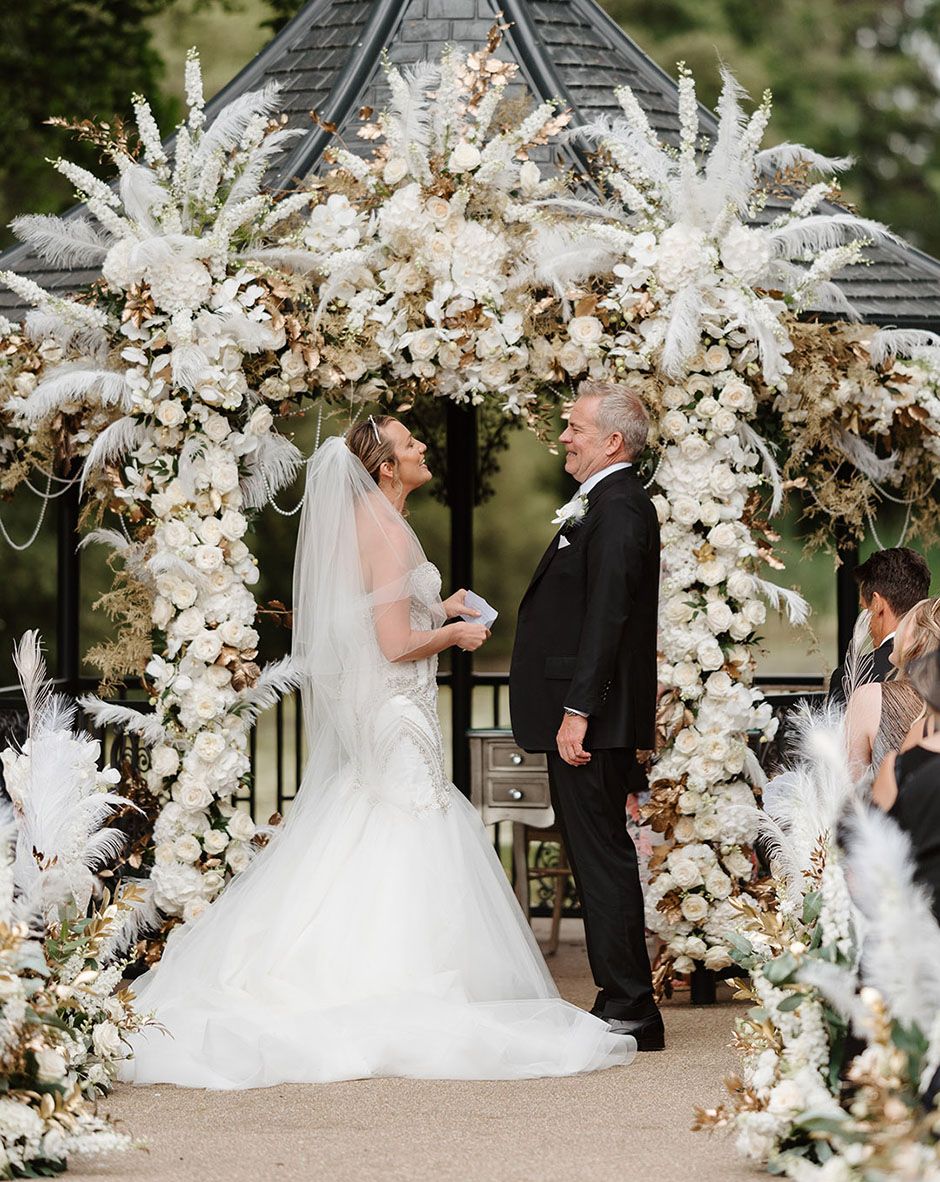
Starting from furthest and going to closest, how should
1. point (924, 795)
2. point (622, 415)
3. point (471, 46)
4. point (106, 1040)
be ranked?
point (471, 46)
point (622, 415)
point (106, 1040)
point (924, 795)

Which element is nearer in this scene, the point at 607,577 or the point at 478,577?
the point at 607,577

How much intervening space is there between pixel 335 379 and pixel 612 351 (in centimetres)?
105

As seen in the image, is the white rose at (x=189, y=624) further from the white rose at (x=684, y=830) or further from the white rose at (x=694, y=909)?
the white rose at (x=694, y=909)

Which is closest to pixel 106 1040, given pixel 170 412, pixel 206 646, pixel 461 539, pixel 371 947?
pixel 371 947

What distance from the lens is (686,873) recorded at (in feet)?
22.0

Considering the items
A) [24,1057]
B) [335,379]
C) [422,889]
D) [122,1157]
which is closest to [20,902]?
[24,1057]

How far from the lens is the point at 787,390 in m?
6.88

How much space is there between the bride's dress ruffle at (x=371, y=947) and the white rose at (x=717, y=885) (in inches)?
34.0

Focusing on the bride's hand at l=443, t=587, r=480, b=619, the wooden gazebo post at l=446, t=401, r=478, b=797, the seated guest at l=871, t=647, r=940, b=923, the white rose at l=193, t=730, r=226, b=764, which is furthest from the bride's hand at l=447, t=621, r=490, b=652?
the seated guest at l=871, t=647, r=940, b=923

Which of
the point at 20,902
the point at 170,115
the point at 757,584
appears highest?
the point at 170,115

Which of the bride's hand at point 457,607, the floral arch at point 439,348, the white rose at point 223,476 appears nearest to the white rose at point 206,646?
the floral arch at point 439,348

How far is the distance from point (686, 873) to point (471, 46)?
374 cm

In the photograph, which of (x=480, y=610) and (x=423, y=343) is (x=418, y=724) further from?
(x=423, y=343)

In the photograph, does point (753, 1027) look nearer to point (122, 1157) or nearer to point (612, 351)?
point (122, 1157)
